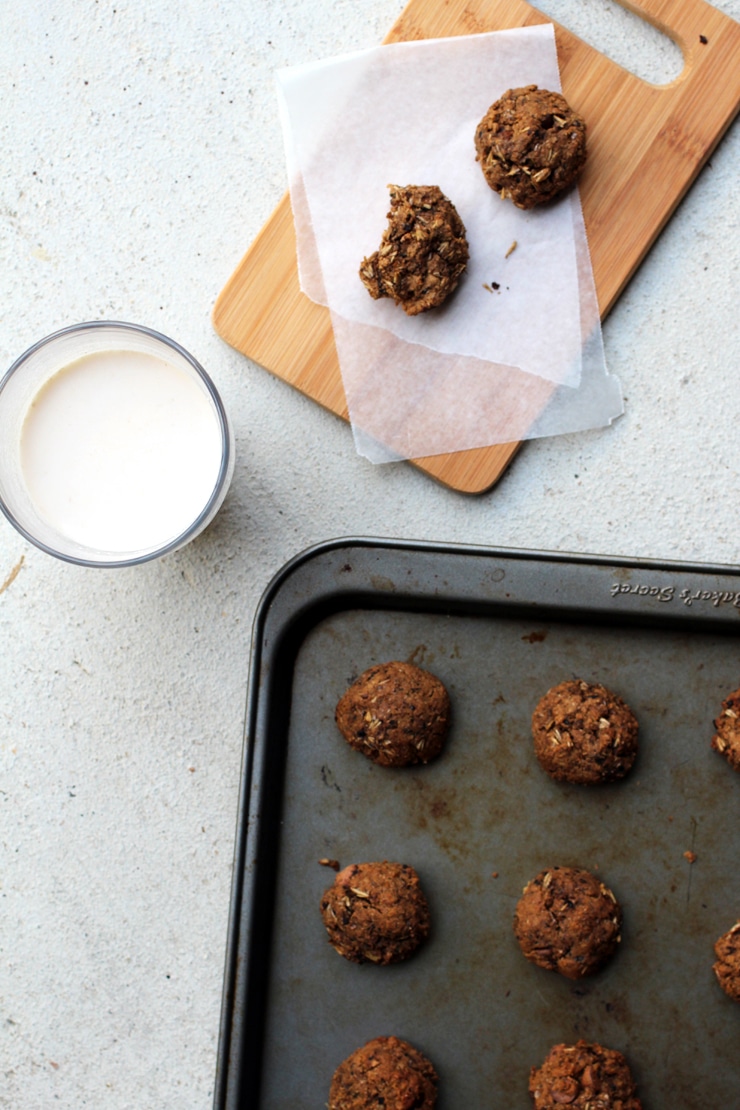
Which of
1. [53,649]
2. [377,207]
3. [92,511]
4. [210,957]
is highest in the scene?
[377,207]

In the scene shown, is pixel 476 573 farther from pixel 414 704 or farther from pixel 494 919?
pixel 494 919

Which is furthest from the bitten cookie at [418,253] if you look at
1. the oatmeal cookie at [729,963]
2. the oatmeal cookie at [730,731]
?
the oatmeal cookie at [729,963]

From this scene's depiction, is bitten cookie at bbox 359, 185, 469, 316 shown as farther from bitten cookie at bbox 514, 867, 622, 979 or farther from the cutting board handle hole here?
bitten cookie at bbox 514, 867, 622, 979

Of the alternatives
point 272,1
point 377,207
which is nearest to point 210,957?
point 377,207

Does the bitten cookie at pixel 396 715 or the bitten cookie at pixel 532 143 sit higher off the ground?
the bitten cookie at pixel 532 143

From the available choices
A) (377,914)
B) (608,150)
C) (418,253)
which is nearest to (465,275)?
(418,253)

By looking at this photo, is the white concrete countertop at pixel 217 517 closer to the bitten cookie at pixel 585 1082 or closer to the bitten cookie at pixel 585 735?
the bitten cookie at pixel 585 735

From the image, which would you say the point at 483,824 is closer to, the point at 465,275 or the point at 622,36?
the point at 465,275
